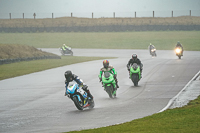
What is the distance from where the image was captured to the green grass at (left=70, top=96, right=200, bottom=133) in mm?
9672

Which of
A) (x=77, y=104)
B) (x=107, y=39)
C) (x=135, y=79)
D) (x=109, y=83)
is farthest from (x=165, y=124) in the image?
(x=107, y=39)

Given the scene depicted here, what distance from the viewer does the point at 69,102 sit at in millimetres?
16422

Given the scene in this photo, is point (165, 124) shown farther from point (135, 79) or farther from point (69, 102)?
point (135, 79)

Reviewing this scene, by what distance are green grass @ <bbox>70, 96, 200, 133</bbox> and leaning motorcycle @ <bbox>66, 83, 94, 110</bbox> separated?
3.09m

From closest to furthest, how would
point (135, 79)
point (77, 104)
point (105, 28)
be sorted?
point (77, 104) → point (135, 79) → point (105, 28)

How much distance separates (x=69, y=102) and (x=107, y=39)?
2184 inches

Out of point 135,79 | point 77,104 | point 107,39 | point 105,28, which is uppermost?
point 105,28

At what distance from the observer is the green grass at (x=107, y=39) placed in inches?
2645

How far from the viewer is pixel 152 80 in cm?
2375

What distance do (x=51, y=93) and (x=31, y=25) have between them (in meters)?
64.4

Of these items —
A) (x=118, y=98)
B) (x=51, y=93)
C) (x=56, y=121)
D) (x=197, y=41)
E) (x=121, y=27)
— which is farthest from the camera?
(x=121, y=27)

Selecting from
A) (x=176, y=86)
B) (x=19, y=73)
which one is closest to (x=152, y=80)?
(x=176, y=86)

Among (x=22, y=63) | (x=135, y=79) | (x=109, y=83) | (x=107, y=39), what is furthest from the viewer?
(x=107, y=39)

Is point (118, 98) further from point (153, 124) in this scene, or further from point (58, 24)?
point (58, 24)
